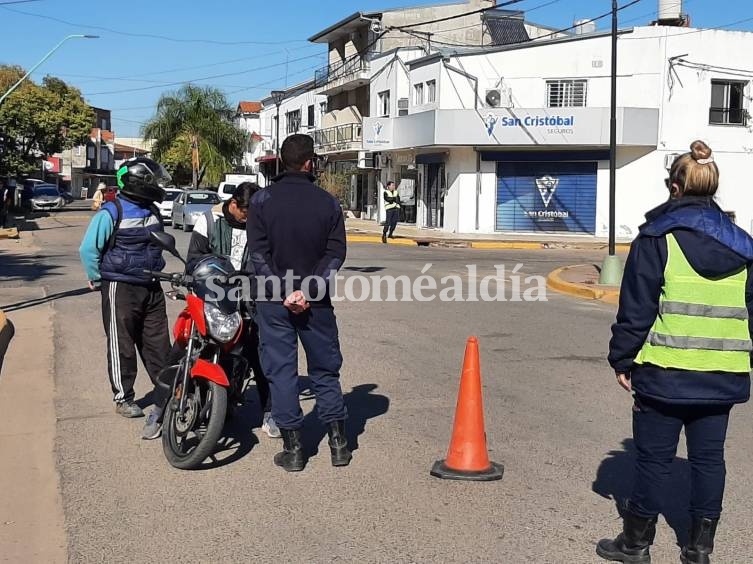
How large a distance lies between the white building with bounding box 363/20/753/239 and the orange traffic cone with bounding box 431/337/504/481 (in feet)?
88.8

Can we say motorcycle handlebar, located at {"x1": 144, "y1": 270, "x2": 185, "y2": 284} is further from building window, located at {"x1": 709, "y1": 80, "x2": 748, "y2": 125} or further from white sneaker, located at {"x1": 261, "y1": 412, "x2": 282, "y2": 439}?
building window, located at {"x1": 709, "y1": 80, "x2": 748, "y2": 125}

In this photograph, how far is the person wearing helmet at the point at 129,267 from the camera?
20.5 ft

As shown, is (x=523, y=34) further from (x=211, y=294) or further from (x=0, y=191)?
(x=211, y=294)

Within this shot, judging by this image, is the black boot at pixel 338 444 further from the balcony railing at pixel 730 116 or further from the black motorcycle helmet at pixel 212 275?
the balcony railing at pixel 730 116

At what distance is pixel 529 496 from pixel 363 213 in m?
39.6

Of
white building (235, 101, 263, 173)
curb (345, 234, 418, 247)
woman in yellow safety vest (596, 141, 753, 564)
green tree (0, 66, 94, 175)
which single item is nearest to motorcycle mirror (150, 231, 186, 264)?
woman in yellow safety vest (596, 141, 753, 564)

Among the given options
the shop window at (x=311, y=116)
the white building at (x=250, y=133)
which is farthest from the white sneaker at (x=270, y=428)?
the white building at (x=250, y=133)

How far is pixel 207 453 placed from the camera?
519cm

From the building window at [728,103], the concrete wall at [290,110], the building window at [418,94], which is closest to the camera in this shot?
the building window at [728,103]

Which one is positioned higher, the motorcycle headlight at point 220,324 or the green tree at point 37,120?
the green tree at point 37,120

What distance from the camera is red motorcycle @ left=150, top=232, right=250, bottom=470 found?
5.23 meters

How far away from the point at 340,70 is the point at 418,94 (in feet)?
42.2

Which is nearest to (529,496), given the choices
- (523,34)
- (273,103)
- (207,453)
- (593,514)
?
(593,514)

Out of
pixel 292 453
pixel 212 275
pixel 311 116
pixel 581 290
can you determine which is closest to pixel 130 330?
pixel 212 275
